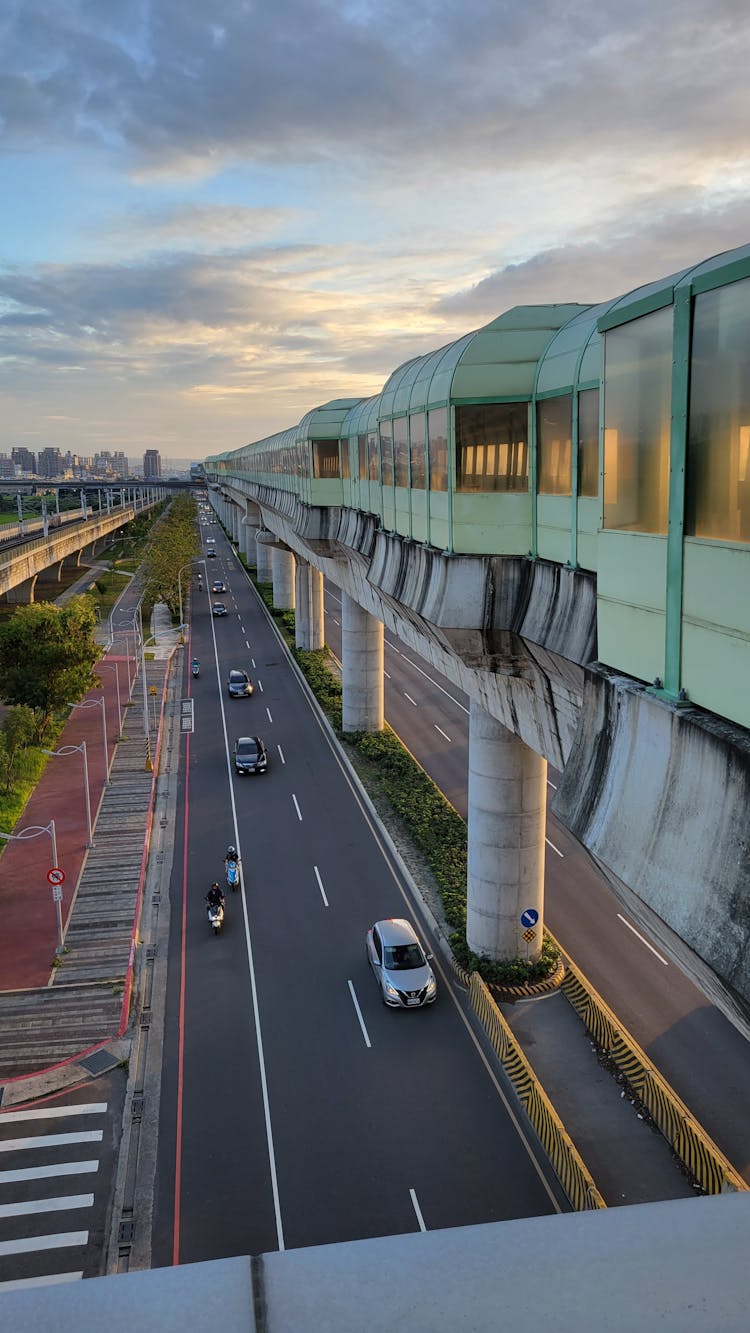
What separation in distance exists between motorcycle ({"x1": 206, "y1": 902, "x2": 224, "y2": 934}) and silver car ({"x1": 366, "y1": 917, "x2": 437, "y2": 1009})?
190 inches

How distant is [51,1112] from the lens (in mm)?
19781

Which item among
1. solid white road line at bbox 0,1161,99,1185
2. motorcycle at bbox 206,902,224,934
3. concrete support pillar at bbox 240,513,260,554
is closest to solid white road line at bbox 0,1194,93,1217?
solid white road line at bbox 0,1161,99,1185

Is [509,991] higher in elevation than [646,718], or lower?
lower

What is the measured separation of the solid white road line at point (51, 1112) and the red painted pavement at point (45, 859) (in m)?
4.98

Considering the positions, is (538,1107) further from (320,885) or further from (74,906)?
(74,906)

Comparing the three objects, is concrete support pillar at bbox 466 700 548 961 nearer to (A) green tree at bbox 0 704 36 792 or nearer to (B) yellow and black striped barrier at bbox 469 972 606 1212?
(B) yellow and black striped barrier at bbox 469 972 606 1212

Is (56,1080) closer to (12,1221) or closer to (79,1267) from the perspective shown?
(12,1221)

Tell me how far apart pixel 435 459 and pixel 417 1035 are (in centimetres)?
1379

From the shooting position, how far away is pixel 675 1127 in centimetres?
1827

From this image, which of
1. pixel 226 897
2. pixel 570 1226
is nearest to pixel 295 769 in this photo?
pixel 226 897

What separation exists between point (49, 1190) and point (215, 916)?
33.4 feet

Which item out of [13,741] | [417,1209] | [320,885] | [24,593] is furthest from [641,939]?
[24,593]

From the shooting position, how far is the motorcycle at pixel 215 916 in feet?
89.4

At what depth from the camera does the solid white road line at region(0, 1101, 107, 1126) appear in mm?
19672
